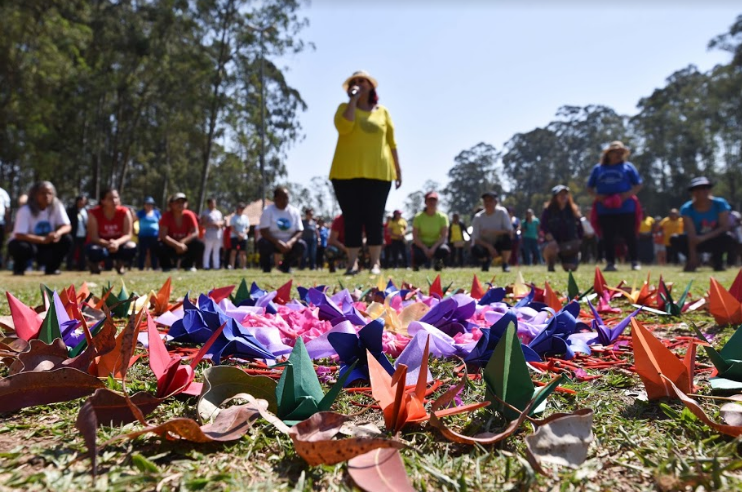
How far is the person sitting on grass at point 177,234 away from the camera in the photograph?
795 centimetres

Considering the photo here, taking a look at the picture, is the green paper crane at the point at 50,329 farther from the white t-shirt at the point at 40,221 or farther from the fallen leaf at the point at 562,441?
the white t-shirt at the point at 40,221

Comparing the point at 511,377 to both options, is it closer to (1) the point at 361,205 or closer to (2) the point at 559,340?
(2) the point at 559,340

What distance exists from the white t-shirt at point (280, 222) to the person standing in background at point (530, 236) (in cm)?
836

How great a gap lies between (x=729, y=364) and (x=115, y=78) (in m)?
23.9

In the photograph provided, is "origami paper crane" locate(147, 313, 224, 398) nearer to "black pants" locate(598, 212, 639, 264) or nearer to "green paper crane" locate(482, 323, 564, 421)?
"green paper crane" locate(482, 323, 564, 421)

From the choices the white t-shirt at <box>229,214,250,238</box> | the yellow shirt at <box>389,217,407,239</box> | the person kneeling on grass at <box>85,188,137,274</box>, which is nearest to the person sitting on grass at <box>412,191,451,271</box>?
the yellow shirt at <box>389,217,407,239</box>

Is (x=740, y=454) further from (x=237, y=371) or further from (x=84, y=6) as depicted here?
(x=84, y=6)

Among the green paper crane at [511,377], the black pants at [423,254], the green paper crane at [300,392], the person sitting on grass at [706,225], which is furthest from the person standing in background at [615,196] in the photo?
the green paper crane at [300,392]

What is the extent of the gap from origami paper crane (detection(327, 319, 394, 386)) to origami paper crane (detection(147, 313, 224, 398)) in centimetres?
29

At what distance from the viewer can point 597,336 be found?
1.75 metres

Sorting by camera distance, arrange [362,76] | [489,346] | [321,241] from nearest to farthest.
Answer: [489,346] < [362,76] < [321,241]

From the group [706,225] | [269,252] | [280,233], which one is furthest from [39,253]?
[706,225]

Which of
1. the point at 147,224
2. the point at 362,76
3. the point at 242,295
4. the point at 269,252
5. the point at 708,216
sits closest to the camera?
the point at 242,295

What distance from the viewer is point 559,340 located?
157 cm
